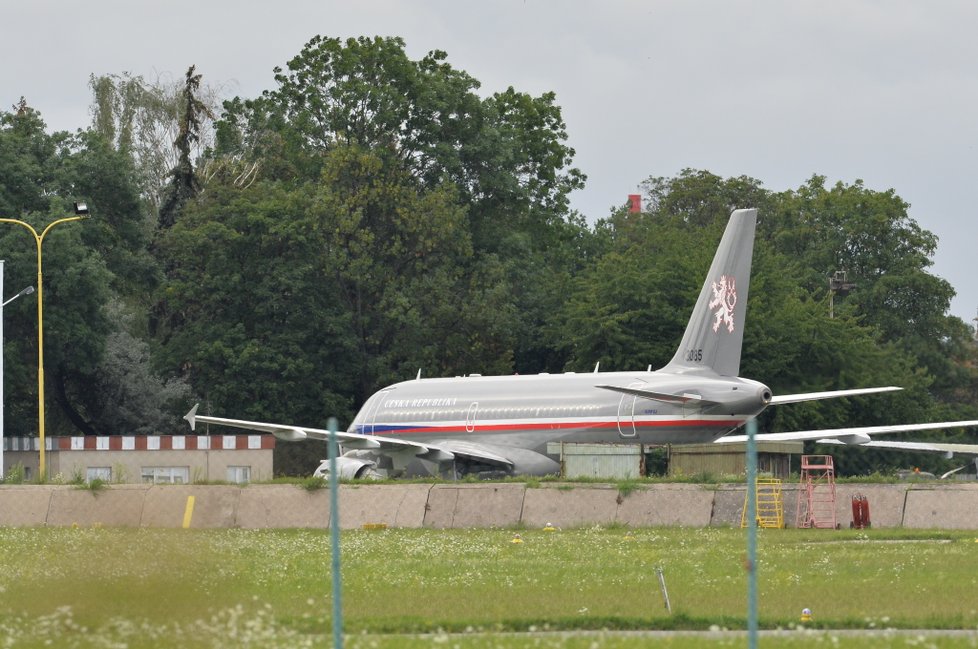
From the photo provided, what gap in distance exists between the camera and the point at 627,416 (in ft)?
135

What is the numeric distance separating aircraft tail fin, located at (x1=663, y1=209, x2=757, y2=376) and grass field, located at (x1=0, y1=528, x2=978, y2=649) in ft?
54.2

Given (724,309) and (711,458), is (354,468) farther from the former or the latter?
(724,309)

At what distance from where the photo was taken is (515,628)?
1480 centimetres

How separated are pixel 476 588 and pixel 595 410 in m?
23.8

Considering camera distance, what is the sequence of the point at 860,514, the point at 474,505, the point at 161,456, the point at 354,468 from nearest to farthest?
the point at 860,514, the point at 474,505, the point at 354,468, the point at 161,456

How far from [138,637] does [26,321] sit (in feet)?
179

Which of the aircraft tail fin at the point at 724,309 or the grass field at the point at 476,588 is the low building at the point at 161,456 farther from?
the grass field at the point at 476,588

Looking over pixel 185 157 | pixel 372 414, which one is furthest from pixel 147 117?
pixel 372 414

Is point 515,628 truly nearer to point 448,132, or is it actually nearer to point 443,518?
point 443,518

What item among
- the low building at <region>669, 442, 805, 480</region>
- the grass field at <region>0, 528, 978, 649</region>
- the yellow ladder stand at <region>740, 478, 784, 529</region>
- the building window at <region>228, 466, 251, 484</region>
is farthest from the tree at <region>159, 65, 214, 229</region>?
the grass field at <region>0, 528, 978, 649</region>

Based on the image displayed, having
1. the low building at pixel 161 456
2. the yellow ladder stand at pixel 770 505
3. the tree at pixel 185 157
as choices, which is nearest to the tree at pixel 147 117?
the tree at pixel 185 157

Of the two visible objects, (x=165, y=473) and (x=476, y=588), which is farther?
(x=165, y=473)

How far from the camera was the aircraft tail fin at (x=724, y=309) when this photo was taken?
42125 millimetres

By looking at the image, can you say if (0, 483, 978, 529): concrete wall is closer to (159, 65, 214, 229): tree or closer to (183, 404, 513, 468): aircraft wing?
(183, 404, 513, 468): aircraft wing
